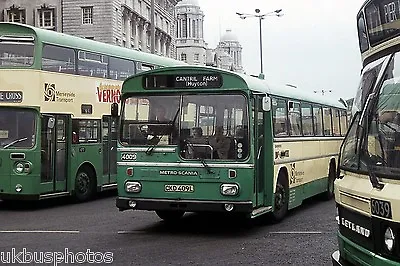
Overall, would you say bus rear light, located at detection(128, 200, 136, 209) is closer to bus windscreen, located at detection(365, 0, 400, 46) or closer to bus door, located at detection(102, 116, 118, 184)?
bus windscreen, located at detection(365, 0, 400, 46)

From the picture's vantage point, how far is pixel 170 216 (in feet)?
41.0

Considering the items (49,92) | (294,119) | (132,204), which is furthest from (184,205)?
(49,92)

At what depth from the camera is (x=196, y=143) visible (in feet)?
35.3

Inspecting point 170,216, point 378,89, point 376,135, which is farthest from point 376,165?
point 170,216

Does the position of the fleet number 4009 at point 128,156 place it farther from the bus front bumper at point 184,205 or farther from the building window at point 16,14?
the building window at point 16,14

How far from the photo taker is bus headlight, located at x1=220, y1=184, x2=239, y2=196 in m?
10.5

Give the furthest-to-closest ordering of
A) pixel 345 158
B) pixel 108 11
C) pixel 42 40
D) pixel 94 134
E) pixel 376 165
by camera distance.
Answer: pixel 108 11 < pixel 94 134 < pixel 42 40 < pixel 345 158 < pixel 376 165

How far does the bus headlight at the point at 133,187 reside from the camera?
1092cm

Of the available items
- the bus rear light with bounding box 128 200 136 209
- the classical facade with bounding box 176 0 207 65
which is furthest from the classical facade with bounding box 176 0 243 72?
the bus rear light with bounding box 128 200 136 209

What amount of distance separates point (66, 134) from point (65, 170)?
877mm

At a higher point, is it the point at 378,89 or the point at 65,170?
the point at 378,89

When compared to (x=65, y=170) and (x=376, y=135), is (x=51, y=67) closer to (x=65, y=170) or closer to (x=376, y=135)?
(x=65, y=170)

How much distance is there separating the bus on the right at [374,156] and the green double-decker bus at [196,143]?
4.74m

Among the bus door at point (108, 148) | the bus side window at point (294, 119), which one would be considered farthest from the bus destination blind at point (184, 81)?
the bus door at point (108, 148)
